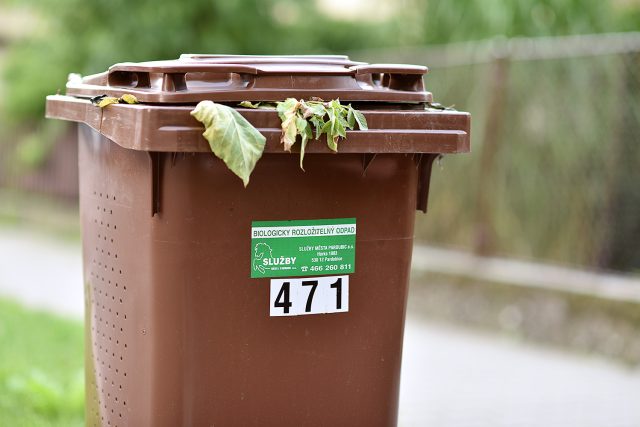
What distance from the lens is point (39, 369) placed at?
6.11 m

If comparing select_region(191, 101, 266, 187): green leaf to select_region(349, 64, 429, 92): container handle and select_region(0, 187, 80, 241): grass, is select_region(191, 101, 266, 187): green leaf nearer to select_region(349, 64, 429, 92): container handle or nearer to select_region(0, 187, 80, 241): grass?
select_region(349, 64, 429, 92): container handle

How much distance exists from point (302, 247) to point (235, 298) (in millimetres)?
271

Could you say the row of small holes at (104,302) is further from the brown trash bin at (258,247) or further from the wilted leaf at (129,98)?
the wilted leaf at (129,98)

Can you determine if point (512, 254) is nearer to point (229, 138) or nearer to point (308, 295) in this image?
point (308, 295)

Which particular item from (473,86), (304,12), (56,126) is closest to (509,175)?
(473,86)

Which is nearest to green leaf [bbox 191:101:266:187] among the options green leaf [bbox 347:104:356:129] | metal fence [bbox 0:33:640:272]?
green leaf [bbox 347:104:356:129]

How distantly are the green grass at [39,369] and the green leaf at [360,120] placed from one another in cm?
247

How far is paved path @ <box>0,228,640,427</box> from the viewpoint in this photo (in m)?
5.68

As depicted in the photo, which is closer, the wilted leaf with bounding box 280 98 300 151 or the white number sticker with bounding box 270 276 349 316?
the wilted leaf with bounding box 280 98 300 151

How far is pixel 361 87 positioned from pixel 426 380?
127 inches

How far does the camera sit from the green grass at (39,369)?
5234 millimetres

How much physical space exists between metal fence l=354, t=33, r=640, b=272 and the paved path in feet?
3.08

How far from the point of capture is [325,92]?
344 centimetres

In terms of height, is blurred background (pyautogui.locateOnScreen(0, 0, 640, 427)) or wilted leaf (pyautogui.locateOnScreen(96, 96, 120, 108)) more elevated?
wilted leaf (pyautogui.locateOnScreen(96, 96, 120, 108))
